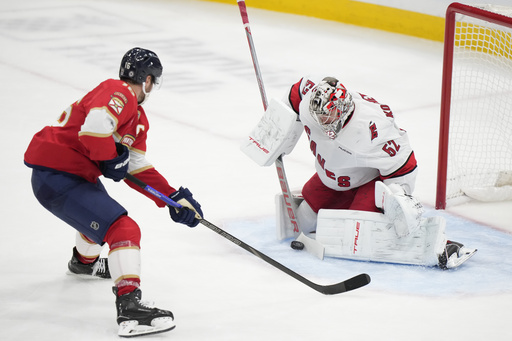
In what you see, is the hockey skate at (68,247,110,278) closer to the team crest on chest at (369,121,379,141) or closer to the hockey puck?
the hockey puck

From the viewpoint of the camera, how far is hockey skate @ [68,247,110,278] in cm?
338

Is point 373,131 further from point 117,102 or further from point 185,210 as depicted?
point 117,102

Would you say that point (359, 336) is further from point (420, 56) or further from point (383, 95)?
point (420, 56)

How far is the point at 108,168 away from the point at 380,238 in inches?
47.0

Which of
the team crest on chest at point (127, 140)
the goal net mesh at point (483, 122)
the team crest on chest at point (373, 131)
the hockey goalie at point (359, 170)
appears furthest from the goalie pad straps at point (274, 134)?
the goal net mesh at point (483, 122)

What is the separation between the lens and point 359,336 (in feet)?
9.71

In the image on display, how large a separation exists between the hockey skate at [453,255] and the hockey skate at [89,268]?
52.7 inches

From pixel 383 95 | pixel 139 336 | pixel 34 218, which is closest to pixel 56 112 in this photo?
pixel 34 218

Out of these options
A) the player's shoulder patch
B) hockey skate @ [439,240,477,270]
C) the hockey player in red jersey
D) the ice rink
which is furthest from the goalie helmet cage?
the player's shoulder patch

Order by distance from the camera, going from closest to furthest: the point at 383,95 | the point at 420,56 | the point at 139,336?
the point at 139,336 < the point at 383,95 < the point at 420,56

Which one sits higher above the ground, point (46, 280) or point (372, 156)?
point (372, 156)

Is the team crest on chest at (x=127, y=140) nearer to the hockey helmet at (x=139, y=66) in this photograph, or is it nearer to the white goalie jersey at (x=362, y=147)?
the hockey helmet at (x=139, y=66)

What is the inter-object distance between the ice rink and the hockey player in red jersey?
0.19m

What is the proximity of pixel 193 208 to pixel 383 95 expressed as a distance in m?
3.19
